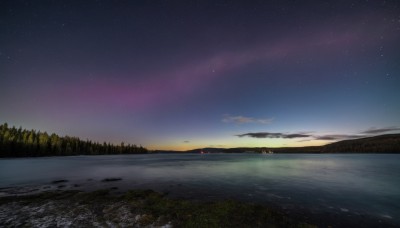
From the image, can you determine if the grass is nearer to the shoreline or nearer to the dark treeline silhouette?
the shoreline

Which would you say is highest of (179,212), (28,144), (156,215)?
(28,144)

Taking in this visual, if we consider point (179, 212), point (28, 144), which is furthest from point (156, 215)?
point (28, 144)

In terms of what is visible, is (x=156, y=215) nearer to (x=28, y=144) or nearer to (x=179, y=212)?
(x=179, y=212)

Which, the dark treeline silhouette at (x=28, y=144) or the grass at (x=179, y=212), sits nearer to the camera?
the grass at (x=179, y=212)

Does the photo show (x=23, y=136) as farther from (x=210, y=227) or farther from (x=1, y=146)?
(x=210, y=227)

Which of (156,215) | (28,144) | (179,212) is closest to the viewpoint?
(156,215)

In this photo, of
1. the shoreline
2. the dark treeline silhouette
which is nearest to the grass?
the shoreline

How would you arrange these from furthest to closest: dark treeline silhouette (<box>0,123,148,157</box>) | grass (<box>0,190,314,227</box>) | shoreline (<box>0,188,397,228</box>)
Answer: dark treeline silhouette (<box>0,123,148,157</box>), grass (<box>0,190,314,227</box>), shoreline (<box>0,188,397,228</box>)

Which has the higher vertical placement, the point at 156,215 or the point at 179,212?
the point at 156,215

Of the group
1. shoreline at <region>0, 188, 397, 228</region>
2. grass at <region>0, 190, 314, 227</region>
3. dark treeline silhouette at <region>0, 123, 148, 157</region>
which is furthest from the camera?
dark treeline silhouette at <region>0, 123, 148, 157</region>

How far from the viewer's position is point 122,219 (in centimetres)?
1352

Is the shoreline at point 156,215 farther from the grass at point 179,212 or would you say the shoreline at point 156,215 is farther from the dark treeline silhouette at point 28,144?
the dark treeline silhouette at point 28,144

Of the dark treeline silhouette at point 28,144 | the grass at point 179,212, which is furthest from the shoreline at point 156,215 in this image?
the dark treeline silhouette at point 28,144

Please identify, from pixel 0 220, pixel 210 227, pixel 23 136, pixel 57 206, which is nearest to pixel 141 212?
pixel 210 227
